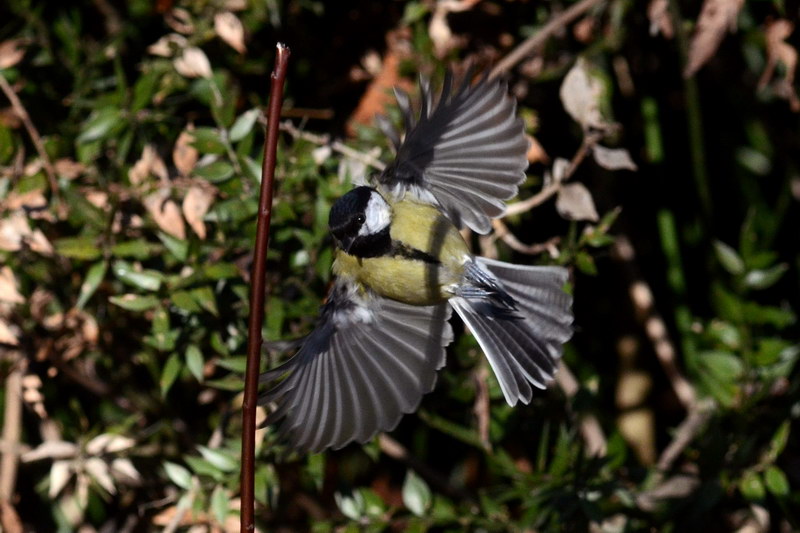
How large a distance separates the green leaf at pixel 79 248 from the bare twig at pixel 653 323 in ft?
3.95

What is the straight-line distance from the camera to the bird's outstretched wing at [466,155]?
1562 millimetres

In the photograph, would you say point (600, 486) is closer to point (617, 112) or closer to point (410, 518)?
point (410, 518)

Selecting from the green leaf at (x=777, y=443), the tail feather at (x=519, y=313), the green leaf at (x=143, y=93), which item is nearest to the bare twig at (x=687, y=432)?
Result: the green leaf at (x=777, y=443)

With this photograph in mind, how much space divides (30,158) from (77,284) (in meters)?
0.29

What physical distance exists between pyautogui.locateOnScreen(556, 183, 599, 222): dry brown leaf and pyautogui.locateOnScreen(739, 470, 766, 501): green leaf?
59 cm

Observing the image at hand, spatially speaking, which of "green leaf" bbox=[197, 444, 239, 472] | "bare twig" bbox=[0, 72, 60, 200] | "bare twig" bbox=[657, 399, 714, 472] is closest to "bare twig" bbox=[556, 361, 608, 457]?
"bare twig" bbox=[657, 399, 714, 472]

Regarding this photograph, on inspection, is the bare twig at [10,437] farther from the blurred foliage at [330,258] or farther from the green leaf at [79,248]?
the green leaf at [79,248]

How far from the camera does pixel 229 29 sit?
2.04m

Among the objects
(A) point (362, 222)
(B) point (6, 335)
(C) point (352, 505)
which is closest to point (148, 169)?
(B) point (6, 335)

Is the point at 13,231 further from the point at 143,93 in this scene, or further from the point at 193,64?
the point at 193,64

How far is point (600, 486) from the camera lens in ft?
6.06

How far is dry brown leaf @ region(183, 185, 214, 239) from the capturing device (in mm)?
1795

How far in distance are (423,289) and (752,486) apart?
758 millimetres

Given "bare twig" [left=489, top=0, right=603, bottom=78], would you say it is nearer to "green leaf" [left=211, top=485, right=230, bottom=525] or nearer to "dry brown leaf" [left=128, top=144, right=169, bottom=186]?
"dry brown leaf" [left=128, top=144, right=169, bottom=186]
